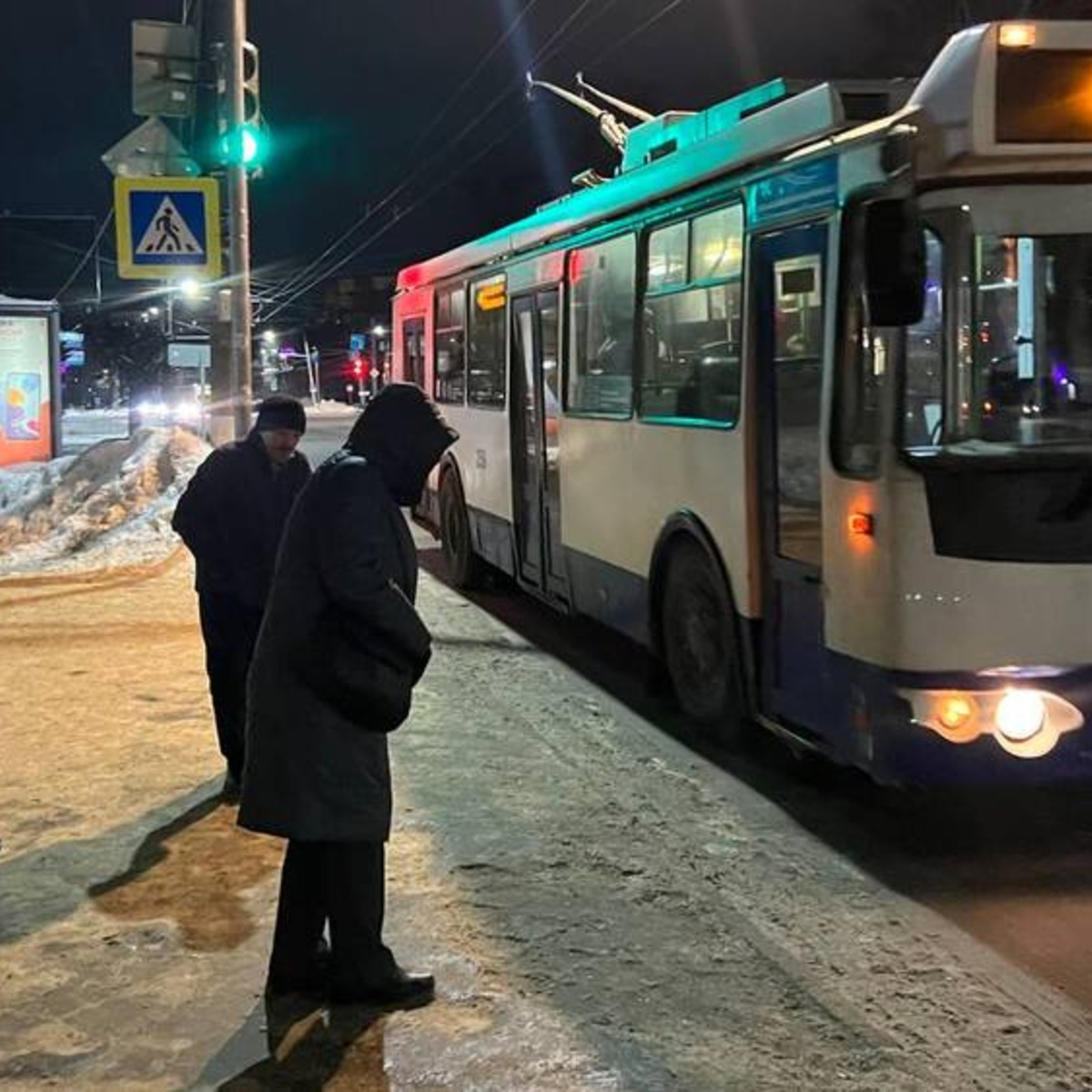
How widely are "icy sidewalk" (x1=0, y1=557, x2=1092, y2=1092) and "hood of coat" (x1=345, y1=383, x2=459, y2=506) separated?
5.02 feet

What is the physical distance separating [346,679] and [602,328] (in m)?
4.97

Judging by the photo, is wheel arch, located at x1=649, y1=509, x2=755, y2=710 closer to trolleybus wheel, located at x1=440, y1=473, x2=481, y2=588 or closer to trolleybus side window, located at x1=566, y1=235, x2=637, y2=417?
trolleybus side window, located at x1=566, y1=235, x2=637, y2=417

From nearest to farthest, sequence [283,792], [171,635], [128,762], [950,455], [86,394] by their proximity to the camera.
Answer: [283,792] → [950,455] → [128,762] → [171,635] → [86,394]

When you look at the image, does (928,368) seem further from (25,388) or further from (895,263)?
(25,388)

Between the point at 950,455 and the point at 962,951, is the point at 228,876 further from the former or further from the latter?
the point at 950,455

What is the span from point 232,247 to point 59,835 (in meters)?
6.52

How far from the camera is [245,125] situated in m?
10.7

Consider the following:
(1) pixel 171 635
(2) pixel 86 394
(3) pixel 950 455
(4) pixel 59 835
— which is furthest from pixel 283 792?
(2) pixel 86 394

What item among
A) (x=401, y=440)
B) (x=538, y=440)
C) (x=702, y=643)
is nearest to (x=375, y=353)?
(x=538, y=440)

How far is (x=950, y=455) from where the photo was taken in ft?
15.8

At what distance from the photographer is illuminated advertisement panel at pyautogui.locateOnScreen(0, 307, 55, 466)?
2048 centimetres

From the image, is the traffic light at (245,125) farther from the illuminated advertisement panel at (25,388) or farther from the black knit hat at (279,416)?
the illuminated advertisement panel at (25,388)

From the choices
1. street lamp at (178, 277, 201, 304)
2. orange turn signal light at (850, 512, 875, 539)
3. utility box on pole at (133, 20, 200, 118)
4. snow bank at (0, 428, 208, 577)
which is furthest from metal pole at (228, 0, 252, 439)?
orange turn signal light at (850, 512, 875, 539)

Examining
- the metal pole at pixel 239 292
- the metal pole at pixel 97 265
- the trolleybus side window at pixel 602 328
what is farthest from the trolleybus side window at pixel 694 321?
the metal pole at pixel 97 265
